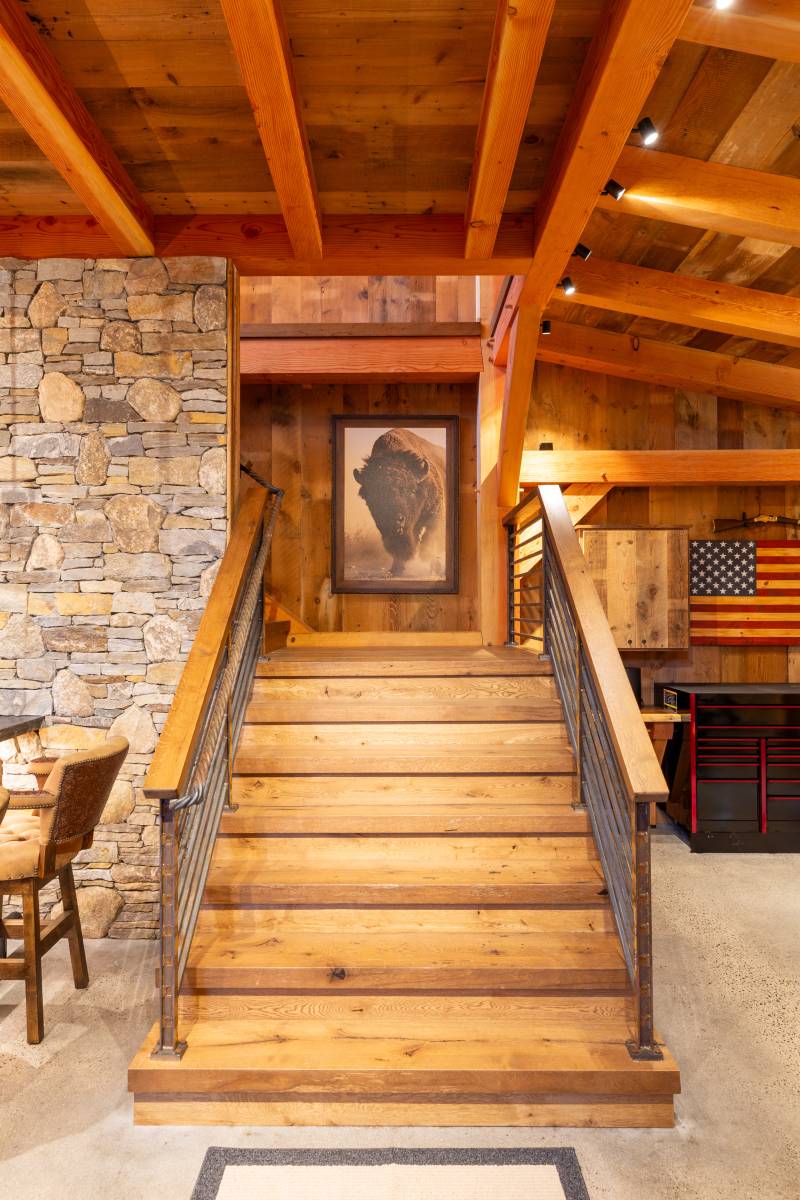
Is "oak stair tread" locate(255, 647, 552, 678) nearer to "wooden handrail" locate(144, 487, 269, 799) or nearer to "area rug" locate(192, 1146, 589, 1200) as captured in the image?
"wooden handrail" locate(144, 487, 269, 799)

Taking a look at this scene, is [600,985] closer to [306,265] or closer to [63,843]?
[63,843]

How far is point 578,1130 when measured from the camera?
2.11 meters

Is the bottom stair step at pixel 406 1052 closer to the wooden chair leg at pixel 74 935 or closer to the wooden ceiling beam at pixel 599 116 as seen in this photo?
the wooden chair leg at pixel 74 935

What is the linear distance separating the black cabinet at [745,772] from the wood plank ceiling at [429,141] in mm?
2261

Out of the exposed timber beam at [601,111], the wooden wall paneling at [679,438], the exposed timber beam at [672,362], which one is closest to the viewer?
the exposed timber beam at [601,111]

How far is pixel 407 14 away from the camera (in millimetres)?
2379

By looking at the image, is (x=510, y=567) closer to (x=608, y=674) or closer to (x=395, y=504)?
(x=395, y=504)

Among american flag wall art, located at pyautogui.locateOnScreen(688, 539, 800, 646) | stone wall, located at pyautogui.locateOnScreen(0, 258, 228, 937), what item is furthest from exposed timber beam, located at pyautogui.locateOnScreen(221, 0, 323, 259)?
american flag wall art, located at pyautogui.locateOnScreen(688, 539, 800, 646)

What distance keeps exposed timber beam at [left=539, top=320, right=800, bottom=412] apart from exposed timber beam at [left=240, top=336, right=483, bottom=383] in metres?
0.64

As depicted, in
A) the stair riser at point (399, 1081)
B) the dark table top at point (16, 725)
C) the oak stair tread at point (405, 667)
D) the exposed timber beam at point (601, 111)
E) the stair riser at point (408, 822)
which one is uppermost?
the exposed timber beam at point (601, 111)

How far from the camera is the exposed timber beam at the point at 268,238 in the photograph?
348 cm

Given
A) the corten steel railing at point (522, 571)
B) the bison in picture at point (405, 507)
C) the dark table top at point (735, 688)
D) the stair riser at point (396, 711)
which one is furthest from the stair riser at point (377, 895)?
the bison in picture at point (405, 507)

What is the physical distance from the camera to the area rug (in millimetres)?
1875

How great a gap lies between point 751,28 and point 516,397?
2.38 m
